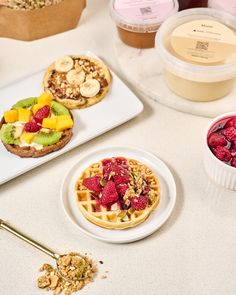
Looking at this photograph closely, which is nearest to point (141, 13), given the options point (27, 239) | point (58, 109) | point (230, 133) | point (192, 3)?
point (192, 3)

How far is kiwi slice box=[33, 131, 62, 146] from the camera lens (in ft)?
3.90

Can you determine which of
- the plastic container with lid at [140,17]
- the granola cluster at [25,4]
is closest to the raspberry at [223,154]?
the plastic container with lid at [140,17]

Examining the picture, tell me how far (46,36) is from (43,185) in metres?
0.59

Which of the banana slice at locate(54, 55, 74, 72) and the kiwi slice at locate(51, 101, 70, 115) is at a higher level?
the banana slice at locate(54, 55, 74, 72)

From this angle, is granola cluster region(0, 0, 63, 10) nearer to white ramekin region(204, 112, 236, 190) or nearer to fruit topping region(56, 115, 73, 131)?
fruit topping region(56, 115, 73, 131)

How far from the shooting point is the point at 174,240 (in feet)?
3.47

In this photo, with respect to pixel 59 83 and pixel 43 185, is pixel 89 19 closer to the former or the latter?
pixel 59 83

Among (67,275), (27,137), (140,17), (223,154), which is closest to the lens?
(67,275)

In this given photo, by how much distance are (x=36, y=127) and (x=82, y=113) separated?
0.47 feet

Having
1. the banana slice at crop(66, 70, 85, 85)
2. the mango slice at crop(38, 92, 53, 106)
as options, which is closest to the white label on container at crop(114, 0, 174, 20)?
the banana slice at crop(66, 70, 85, 85)

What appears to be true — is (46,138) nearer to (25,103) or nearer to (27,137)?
(27,137)

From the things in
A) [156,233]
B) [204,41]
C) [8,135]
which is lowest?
[156,233]

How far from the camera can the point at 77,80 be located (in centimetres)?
135

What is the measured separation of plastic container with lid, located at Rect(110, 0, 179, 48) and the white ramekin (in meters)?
0.40
